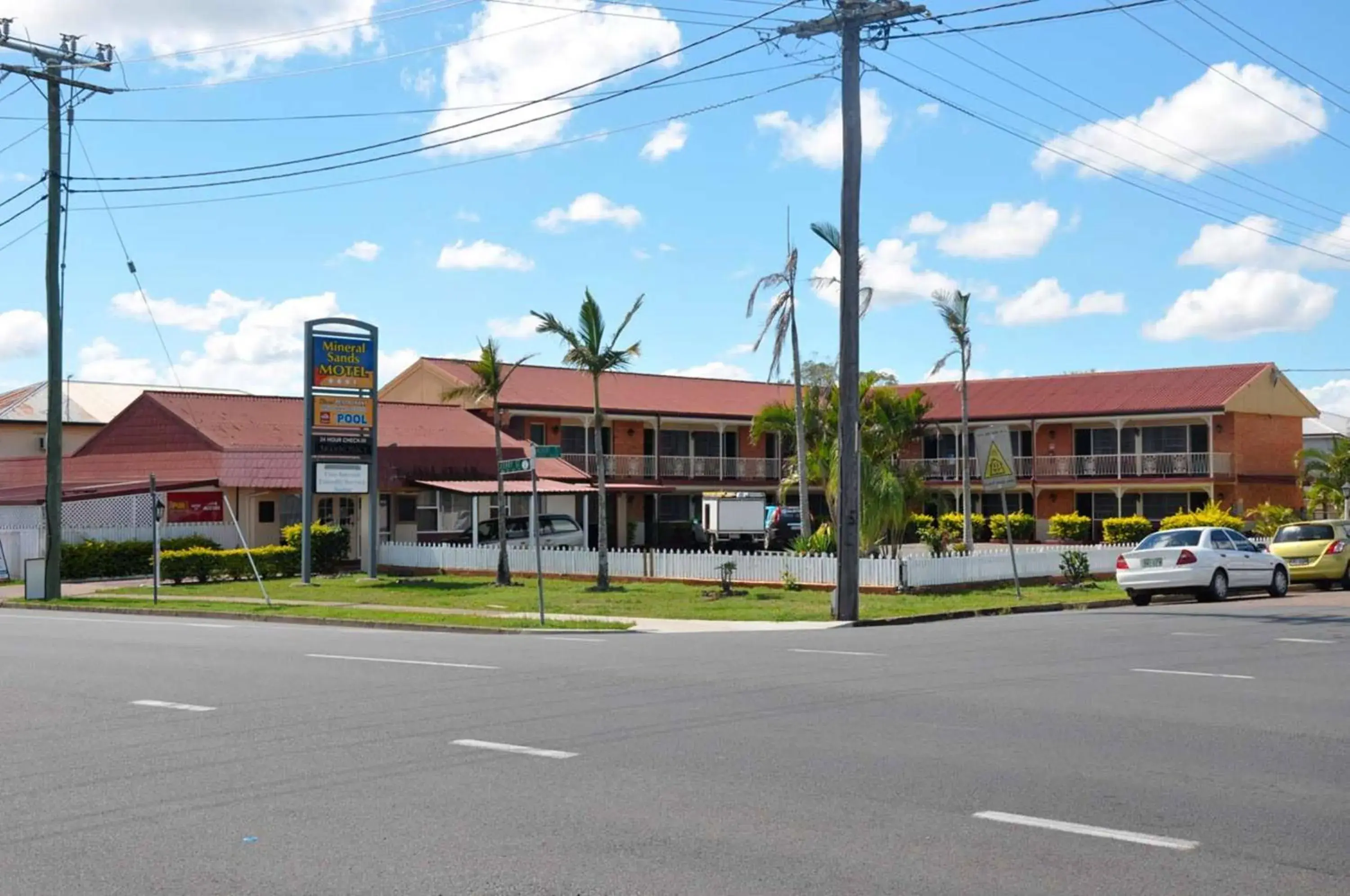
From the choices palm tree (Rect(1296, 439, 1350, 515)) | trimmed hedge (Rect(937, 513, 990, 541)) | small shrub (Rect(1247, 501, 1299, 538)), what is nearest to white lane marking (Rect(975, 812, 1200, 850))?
small shrub (Rect(1247, 501, 1299, 538))

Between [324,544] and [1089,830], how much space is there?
1229 inches

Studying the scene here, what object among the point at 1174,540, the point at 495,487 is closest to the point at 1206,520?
the point at 1174,540

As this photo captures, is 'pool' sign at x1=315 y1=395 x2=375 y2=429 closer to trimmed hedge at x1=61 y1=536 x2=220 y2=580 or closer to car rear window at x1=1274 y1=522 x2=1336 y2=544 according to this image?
trimmed hedge at x1=61 y1=536 x2=220 y2=580

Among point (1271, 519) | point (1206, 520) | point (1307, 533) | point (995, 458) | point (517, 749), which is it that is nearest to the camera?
point (517, 749)

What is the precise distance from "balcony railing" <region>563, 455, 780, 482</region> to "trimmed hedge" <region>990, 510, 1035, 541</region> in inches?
344

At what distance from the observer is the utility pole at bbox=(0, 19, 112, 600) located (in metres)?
29.4

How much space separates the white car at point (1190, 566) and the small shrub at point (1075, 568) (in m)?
2.70

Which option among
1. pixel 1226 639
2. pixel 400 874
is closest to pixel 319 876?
pixel 400 874

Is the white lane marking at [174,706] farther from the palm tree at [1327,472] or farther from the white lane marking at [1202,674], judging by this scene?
the palm tree at [1327,472]

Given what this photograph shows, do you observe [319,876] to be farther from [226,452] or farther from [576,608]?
[226,452]

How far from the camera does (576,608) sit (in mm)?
25172

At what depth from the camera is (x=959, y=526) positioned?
2031 inches

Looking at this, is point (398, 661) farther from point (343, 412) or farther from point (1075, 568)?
point (343, 412)

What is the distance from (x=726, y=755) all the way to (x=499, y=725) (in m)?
2.12
